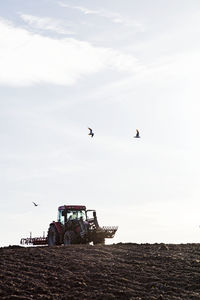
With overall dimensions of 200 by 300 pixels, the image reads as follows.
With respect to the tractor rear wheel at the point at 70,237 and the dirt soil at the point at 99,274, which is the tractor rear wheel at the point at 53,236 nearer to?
the tractor rear wheel at the point at 70,237

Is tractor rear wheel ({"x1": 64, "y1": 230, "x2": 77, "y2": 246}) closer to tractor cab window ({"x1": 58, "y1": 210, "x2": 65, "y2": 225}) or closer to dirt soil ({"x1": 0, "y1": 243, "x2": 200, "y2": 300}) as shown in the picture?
tractor cab window ({"x1": 58, "y1": 210, "x2": 65, "y2": 225})

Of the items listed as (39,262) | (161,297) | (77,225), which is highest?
(77,225)

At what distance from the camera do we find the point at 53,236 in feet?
95.0

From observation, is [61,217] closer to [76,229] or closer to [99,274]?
[76,229]

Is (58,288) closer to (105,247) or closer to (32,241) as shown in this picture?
(105,247)

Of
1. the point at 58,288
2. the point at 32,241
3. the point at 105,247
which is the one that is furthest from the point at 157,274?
the point at 32,241

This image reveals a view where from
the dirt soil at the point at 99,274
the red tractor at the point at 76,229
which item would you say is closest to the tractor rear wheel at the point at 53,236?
the red tractor at the point at 76,229

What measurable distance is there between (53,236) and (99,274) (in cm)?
1269

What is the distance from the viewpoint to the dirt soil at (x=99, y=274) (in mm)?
14758

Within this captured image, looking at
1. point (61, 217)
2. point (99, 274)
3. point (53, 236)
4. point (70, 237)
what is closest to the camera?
point (99, 274)

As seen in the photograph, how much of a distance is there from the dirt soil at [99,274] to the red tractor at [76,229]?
4.43 meters

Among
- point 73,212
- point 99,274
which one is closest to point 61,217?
point 73,212

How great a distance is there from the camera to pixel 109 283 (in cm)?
1575

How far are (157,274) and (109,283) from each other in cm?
225
